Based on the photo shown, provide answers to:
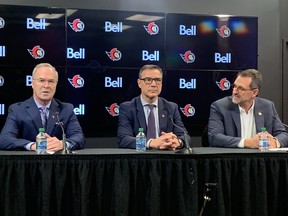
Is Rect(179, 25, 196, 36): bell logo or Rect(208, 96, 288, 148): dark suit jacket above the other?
Rect(179, 25, 196, 36): bell logo

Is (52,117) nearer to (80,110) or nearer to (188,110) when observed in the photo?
(80,110)

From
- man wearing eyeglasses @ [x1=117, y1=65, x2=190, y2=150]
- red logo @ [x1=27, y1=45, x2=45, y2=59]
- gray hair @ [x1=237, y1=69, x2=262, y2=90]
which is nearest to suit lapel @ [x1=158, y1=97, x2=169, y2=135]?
man wearing eyeglasses @ [x1=117, y1=65, x2=190, y2=150]

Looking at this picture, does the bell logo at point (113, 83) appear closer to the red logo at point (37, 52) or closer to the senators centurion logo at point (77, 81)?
the senators centurion logo at point (77, 81)

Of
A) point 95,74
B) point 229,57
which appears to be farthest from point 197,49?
point 95,74

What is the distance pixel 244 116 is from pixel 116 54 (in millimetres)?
1607

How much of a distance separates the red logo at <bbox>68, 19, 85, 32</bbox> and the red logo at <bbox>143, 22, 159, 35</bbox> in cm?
65

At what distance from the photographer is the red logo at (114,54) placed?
458 cm

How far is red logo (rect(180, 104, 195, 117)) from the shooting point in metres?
4.79

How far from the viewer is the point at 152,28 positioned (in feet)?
15.4

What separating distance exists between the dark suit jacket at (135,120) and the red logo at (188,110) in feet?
3.26

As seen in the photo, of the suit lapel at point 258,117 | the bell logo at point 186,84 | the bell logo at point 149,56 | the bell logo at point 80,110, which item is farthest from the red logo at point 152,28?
the suit lapel at point 258,117

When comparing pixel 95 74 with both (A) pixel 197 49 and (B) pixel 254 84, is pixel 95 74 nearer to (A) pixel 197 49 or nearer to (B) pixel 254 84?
(A) pixel 197 49

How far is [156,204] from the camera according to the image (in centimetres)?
258

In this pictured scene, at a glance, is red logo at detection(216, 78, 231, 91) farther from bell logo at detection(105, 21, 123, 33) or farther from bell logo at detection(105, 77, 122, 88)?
bell logo at detection(105, 21, 123, 33)
